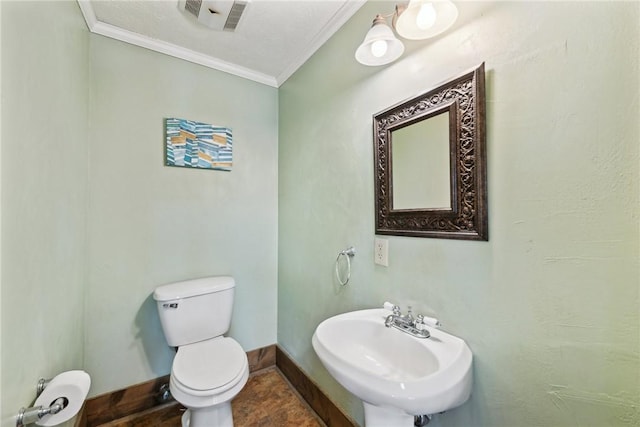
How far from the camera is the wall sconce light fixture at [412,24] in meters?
0.85

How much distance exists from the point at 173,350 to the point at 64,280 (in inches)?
35.1

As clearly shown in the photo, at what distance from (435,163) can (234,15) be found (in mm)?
1382

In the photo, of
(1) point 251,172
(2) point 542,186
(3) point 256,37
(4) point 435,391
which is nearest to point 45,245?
(1) point 251,172

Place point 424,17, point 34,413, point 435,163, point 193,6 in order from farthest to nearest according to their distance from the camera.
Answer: point 193,6 < point 435,163 < point 424,17 < point 34,413

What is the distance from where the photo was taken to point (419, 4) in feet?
2.83

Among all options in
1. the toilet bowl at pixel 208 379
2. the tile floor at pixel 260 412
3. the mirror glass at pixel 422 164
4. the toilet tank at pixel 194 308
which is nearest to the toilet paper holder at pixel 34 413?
the toilet bowl at pixel 208 379

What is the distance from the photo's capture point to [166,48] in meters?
1.71

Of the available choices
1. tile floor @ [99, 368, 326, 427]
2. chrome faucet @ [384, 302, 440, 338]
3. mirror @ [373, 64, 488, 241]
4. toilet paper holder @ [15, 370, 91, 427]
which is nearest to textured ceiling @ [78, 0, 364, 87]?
mirror @ [373, 64, 488, 241]

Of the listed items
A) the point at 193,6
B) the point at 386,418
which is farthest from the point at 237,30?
the point at 386,418

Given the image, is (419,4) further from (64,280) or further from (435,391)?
(64,280)

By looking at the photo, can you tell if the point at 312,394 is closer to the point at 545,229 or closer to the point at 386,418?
the point at 386,418

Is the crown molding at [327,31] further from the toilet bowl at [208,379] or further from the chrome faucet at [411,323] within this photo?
the toilet bowl at [208,379]

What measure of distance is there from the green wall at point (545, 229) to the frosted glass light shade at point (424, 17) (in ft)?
0.29

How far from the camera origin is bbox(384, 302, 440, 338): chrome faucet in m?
0.97
